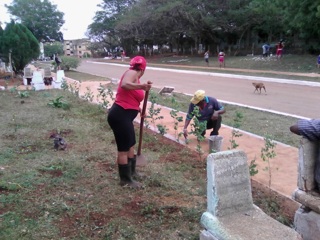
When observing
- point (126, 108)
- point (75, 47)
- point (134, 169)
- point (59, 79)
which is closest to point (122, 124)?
point (126, 108)

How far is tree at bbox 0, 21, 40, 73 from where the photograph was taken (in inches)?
674

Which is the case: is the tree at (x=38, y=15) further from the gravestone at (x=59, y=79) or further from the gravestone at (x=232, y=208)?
the gravestone at (x=232, y=208)

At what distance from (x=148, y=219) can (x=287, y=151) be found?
10.8 ft

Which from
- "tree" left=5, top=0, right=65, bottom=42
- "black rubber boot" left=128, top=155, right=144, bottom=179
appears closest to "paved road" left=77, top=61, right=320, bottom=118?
"black rubber boot" left=128, top=155, right=144, bottom=179

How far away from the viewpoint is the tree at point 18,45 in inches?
674

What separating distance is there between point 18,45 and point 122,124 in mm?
15542

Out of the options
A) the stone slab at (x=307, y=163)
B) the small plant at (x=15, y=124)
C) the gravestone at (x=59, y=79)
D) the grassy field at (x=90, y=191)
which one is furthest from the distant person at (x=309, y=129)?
the gravestone at (x=59, y=79)

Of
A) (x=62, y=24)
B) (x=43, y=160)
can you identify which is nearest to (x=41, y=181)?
(x=43, y=160)

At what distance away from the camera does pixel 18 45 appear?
1738cm

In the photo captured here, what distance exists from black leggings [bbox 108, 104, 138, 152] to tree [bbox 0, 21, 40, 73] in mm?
15280

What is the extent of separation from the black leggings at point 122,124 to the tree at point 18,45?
15.3 meters

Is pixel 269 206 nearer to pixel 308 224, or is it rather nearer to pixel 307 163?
pixel 308 224

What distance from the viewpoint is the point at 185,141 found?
6.17 metres

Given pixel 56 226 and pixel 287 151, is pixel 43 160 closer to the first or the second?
pixel 56 226
